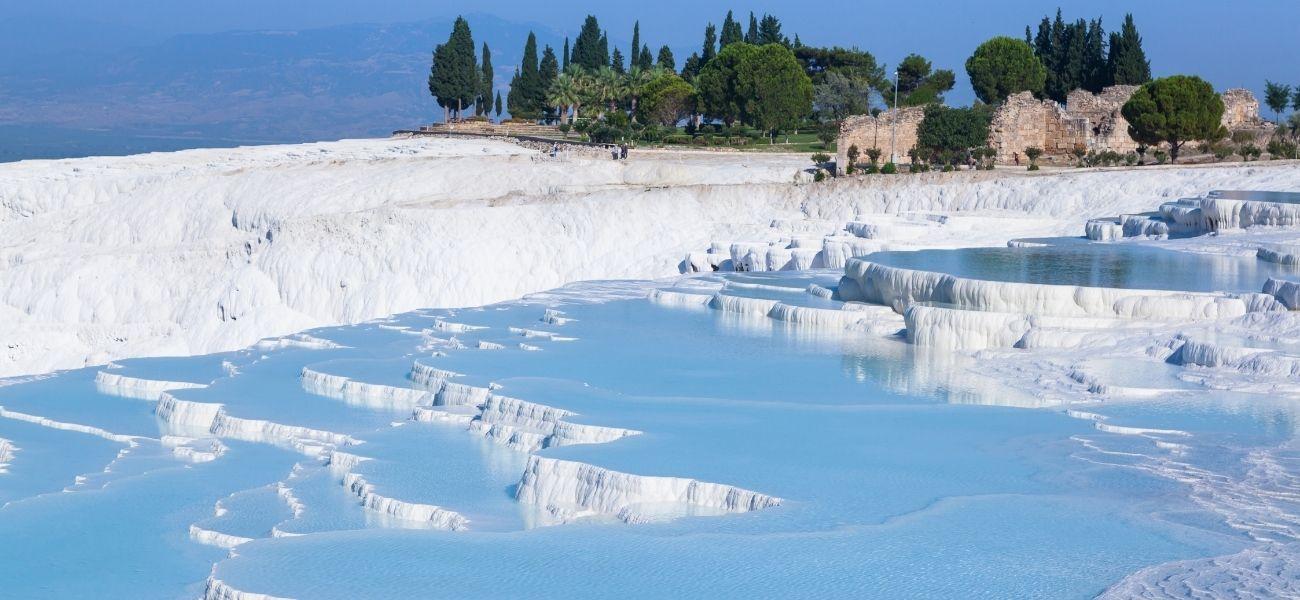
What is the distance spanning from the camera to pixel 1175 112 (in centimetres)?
3116

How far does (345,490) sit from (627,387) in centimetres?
337

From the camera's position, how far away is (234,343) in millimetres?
23438

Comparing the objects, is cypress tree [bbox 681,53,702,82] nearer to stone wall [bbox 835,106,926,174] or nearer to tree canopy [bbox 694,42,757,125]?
tree canopy [bbox 694,42,757,125]

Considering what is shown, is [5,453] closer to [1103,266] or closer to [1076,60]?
[1103,266]

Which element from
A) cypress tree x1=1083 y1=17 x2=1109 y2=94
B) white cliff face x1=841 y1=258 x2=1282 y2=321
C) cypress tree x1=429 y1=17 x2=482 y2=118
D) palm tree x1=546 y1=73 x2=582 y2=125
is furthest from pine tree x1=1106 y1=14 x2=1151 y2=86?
white cliff face x1=841 y1=258 x2=1282 y2=321

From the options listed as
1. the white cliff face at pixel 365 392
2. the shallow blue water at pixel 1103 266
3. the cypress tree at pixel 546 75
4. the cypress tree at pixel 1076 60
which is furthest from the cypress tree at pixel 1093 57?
the white cliff face at pixel 365 392

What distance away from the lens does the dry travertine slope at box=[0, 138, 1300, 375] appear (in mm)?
24391

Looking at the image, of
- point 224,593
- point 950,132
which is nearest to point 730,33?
point 950,132

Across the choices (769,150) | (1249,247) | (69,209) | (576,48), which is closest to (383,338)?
(1249,247)

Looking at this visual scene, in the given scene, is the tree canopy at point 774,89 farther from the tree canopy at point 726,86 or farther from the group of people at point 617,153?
the group of people at point 617,153

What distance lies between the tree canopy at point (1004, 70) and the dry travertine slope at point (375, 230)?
17216mm

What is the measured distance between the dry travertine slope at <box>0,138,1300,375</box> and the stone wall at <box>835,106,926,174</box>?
3644 millimetres

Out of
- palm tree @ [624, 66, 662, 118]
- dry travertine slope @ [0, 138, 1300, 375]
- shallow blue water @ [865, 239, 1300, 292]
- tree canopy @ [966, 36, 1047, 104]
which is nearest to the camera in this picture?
shallow blue water @ [865, 239, 1300, 292]

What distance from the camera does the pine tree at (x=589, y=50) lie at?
190ft
